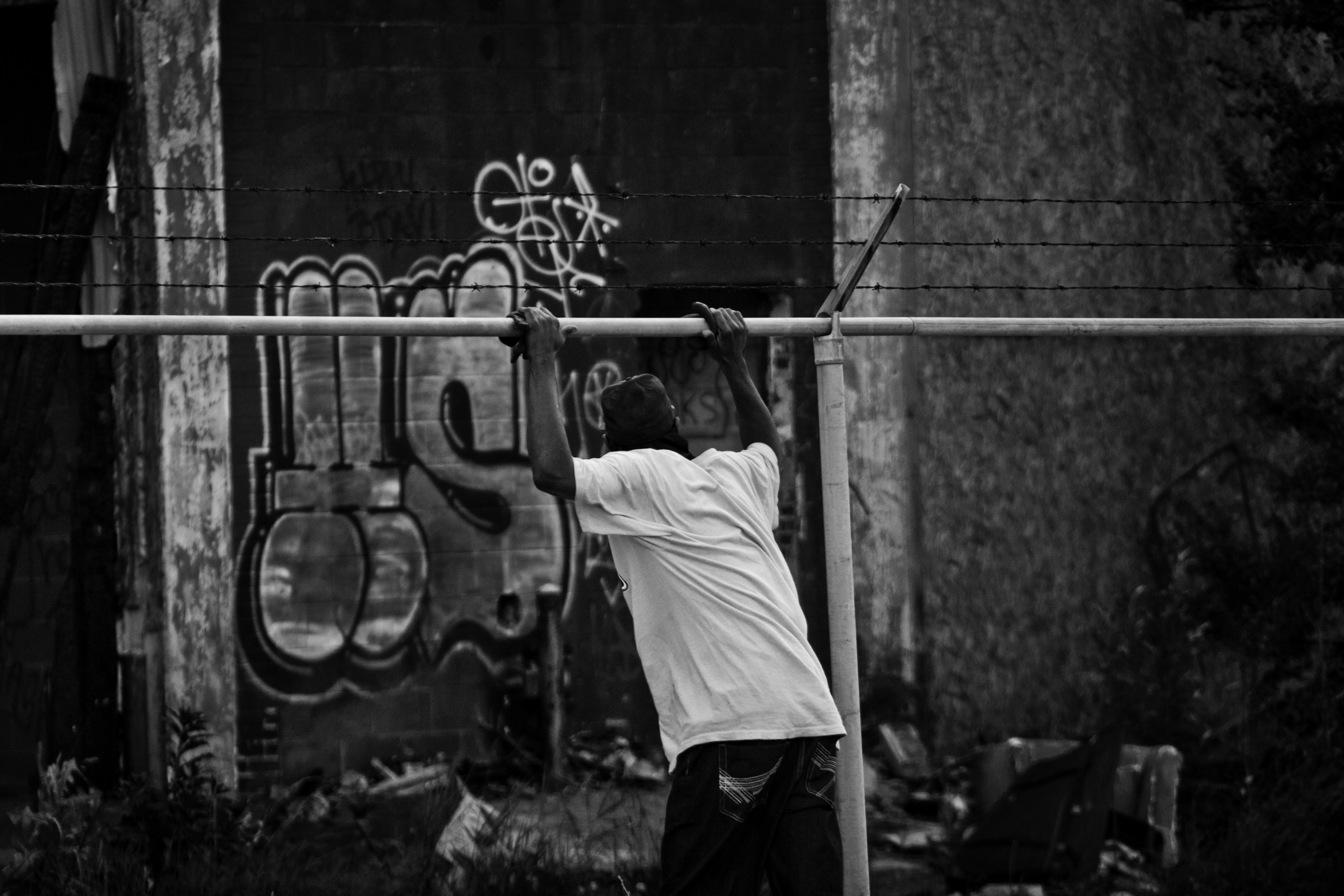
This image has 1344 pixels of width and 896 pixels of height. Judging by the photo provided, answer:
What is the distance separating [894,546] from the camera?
8.06 m

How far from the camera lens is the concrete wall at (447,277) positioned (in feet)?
24.9

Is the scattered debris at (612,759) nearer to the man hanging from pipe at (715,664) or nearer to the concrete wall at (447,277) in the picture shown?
the concrete wall at (447,277)

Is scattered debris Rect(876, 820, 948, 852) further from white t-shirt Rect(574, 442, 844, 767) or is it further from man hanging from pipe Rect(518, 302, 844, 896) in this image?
white t-shirt Rect(574, 442, 844, 767)

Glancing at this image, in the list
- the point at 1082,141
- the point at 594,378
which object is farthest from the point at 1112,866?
the point at 1082,141

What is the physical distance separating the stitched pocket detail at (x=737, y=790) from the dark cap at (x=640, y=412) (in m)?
0.85

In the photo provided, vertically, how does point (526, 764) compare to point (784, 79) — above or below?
below

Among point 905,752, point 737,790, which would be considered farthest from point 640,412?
point 905,752

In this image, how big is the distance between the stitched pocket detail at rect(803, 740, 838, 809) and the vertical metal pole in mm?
463

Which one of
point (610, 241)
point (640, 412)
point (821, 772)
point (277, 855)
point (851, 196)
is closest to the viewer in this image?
point (821, 772)

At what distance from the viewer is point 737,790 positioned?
3930 mm

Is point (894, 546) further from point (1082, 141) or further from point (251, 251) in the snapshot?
point (251, 251)

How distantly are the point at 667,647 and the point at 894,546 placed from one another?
4136 millimetres

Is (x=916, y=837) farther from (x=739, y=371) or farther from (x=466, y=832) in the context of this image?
(x=739, y=371)

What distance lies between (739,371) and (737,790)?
1.19 meters
